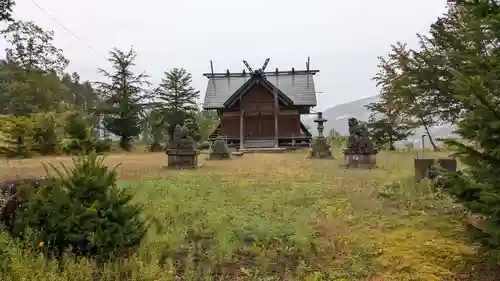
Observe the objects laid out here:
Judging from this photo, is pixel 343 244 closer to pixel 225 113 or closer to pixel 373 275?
pixel 373 275

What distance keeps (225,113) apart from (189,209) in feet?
80.5

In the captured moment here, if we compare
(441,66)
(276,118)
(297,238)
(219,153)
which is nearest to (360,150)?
(441,66)

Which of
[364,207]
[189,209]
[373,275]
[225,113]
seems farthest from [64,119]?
[373,275]

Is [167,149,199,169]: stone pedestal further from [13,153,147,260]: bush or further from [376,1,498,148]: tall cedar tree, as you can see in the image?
[13,153,147,260]: bush

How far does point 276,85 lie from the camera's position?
105ft

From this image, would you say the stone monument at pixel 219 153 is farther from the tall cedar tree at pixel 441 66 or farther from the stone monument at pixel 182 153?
the tall cedar tree at pixel 441 66

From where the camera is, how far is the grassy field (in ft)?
13.5

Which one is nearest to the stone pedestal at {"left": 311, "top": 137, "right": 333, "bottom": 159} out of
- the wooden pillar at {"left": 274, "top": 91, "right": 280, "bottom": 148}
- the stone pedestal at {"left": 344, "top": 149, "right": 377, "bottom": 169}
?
the stone pedestal at {"left": 344, "top": 149, "right": 377, "bottom": 169}

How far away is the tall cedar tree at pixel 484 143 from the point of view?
3.80 meters

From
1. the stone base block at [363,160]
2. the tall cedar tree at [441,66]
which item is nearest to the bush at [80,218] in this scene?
the tall cedar tree at [441,66]

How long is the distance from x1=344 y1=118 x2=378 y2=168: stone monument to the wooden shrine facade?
13.7 m

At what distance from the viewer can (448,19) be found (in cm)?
1549

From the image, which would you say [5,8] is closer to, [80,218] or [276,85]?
[80,218]

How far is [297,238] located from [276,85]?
27644 mm
